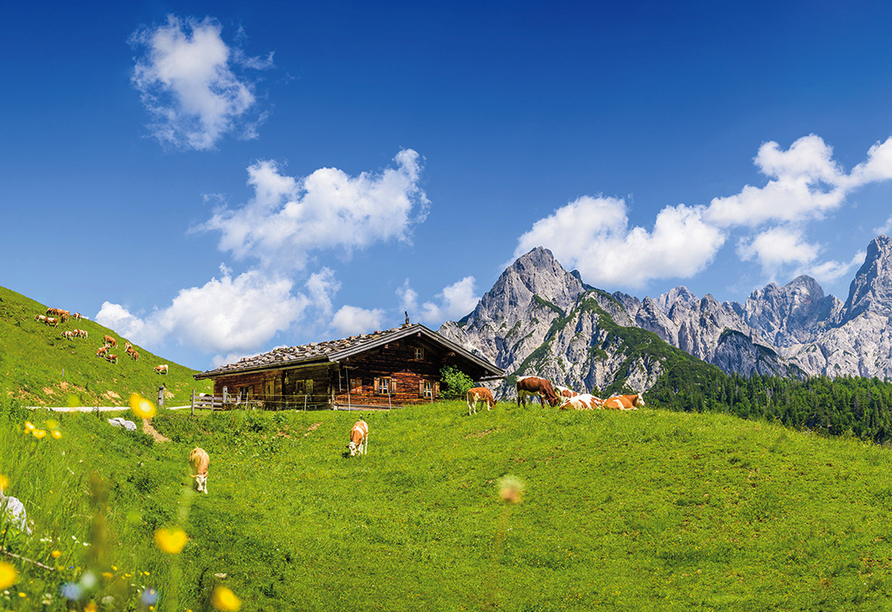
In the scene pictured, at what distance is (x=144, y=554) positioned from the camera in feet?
22.7

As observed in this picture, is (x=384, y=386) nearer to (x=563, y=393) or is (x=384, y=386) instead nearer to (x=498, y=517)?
(x=563, y=393)

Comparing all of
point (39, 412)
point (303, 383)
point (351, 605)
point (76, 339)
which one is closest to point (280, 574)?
point (351, 605)

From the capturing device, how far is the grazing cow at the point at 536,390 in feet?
104

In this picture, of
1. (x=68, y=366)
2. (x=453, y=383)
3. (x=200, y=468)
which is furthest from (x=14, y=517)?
(x=68, y=366)

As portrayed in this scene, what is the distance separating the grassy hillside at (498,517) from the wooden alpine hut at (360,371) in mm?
11215

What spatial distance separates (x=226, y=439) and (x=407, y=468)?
1017 centimetres

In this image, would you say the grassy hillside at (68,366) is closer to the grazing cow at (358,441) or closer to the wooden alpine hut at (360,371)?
the wooden alpine hut at (360,371)

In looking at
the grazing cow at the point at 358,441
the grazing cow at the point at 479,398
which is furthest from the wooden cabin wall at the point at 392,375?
the grazing cow at the point at 479,398

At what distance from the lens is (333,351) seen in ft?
124

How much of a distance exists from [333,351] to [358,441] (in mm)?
11158

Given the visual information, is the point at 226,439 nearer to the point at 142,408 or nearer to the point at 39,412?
the point at 39,412

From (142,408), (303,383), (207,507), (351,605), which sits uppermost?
(303,383)

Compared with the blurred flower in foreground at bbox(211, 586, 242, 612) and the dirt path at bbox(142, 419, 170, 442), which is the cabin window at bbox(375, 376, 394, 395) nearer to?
the dirt path at bbox(142, 419, 170, 442)

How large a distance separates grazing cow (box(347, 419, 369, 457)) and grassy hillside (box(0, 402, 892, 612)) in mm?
774
